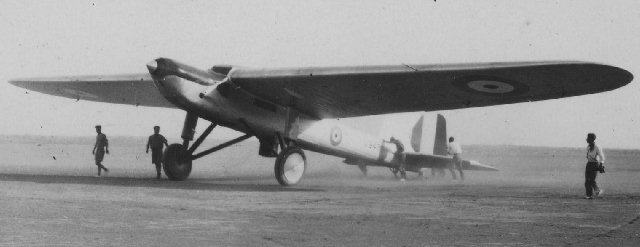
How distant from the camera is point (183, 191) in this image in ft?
37.4

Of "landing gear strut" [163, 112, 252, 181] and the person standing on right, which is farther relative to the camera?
"landing gear strut" [163, 112, 252, 181]

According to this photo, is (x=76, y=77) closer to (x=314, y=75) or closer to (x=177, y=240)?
(x=314, y=75)

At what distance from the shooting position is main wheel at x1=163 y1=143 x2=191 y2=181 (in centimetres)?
1461

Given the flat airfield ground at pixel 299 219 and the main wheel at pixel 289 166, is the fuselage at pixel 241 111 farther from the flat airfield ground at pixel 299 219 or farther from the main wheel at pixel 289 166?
the flat airfield ground at pixel 299 219

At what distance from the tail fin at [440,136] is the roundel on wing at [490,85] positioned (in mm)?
8521

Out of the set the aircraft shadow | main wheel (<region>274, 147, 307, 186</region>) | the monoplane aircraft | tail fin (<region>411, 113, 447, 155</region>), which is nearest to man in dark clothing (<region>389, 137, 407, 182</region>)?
tail fin (<region>411, 113, 447, 155</region>)

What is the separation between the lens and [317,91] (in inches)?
529

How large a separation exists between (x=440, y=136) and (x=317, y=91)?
338 inches

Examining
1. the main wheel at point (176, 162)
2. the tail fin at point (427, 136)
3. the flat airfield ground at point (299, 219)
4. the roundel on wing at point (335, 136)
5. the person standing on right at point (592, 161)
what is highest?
the tail fin at point (427, 136)

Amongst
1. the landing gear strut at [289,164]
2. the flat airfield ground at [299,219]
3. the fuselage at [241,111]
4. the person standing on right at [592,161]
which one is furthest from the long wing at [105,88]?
the person standing on right at [592,161]

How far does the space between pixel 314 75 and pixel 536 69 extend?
390 cm

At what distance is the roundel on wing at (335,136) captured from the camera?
15758mm

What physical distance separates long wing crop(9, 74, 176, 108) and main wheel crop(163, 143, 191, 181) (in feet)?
5.47

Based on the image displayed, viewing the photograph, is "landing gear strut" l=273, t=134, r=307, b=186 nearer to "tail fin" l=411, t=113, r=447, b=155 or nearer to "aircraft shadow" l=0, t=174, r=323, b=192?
"aircraft shadow" l=0, t=174, r=323, b=192
